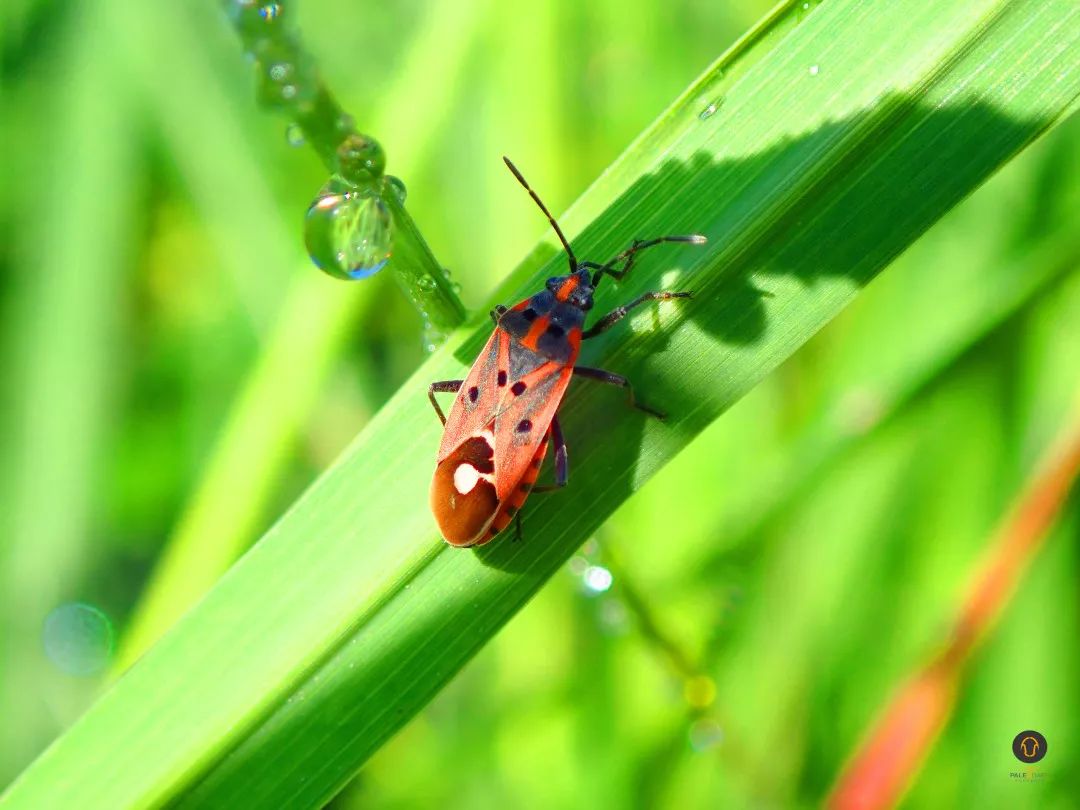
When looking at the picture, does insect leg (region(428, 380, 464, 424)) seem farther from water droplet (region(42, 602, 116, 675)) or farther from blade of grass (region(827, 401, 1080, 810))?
water droplet (region(42, 602, 116, 675))

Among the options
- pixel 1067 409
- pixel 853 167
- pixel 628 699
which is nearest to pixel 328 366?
pixel 628 699

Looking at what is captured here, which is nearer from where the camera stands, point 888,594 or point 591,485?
point 591,485

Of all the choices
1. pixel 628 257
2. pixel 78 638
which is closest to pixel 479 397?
pixel 628 257

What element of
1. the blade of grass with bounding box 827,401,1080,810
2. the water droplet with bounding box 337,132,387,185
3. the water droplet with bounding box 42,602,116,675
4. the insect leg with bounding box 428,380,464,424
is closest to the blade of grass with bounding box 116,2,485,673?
the water droplet with bounding box 42,602,116,675

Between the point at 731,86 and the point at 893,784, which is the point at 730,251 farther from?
the point at 893,784

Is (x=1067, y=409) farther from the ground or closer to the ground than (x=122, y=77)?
Result: closer to the ground

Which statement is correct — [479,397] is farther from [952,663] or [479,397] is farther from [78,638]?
[78,638]

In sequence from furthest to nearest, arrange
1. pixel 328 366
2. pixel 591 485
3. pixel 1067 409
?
1. pixel 328 366
2. pixel 1067 409
3. pixel 591 485

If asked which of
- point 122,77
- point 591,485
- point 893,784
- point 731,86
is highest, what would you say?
point 122,77
